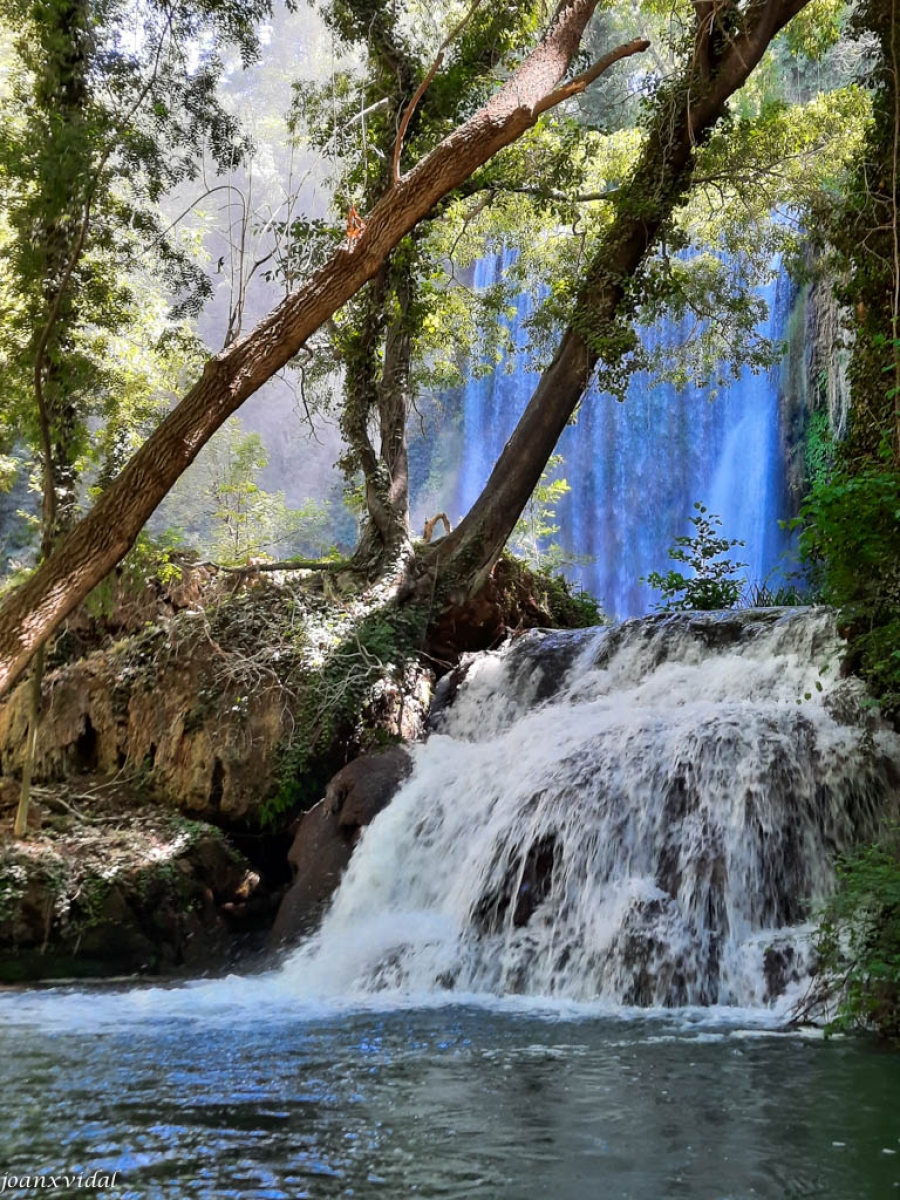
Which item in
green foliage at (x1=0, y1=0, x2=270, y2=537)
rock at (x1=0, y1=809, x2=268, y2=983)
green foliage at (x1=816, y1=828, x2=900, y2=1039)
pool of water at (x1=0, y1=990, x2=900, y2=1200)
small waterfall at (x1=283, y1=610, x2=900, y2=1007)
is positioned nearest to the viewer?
pool of water at (x1=0, y1=990, x2=900, y2=1200)

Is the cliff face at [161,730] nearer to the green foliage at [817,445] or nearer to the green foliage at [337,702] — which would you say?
the green foliage at [337,702]

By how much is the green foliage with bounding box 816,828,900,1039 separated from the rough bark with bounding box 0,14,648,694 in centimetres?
421

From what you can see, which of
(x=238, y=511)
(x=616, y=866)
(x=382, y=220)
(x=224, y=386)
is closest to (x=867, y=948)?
(x=616, y=866)

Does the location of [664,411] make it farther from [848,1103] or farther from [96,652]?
[848,1103]

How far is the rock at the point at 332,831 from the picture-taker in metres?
8.56

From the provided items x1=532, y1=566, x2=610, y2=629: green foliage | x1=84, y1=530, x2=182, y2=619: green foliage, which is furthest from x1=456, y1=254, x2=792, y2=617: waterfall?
x1=84, y1=530, x2=182, y2=619: green foliage

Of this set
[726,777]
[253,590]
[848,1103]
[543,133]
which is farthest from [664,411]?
[848,1103]

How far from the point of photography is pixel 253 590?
455 inches

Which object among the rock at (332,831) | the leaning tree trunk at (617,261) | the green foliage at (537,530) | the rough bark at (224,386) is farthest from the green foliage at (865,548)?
the green foliage at (537,530)

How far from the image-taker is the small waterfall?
6148 mm

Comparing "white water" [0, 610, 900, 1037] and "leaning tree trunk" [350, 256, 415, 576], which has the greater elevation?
"leaning tree trunk" [350, 256, 415, 576]

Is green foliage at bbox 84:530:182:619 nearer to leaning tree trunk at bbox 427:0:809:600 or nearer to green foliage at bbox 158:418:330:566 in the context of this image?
leaning tree trunk at bbox 427:0:809:600

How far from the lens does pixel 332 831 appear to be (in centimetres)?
910

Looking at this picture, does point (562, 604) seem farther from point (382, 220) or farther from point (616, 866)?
point (382, 220)
